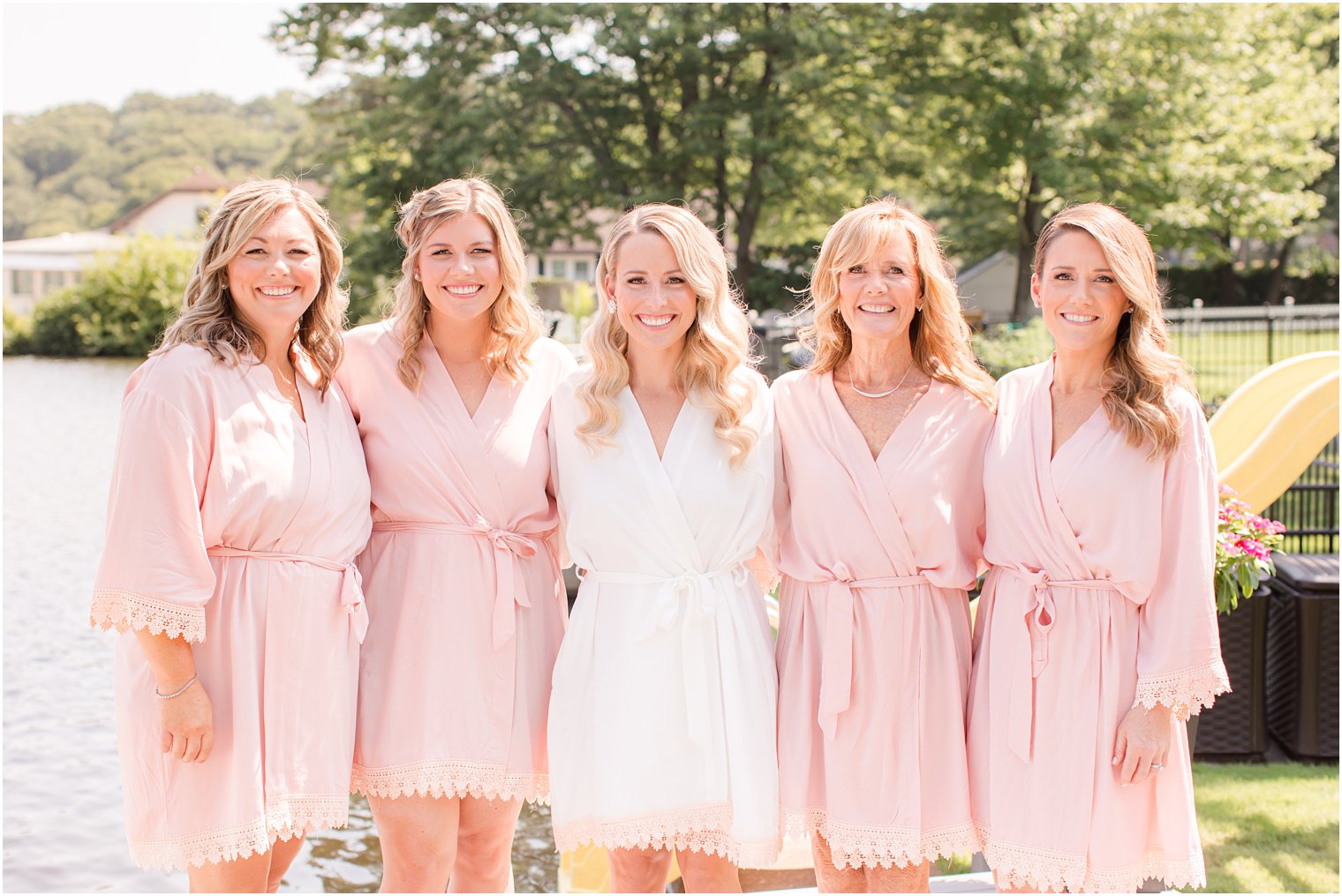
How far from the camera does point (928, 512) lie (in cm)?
329

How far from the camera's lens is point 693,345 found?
343cm

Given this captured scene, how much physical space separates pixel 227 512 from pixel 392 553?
1.75ft

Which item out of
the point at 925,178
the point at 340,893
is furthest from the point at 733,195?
the point at 340,893

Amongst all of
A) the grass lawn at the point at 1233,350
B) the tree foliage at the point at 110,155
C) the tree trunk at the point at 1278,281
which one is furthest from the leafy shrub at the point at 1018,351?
the tree foliage at the point at 110,155

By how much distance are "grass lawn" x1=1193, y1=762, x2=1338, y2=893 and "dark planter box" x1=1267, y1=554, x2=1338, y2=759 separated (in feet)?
0.55

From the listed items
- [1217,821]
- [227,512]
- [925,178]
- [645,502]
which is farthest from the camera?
[925,178]

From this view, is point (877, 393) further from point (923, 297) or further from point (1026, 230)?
point (1026, 230)

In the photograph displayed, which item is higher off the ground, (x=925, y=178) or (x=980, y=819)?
(x=925, y=178)

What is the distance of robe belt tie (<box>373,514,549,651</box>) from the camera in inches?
134

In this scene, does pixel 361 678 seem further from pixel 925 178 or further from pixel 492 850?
pixel 925 178

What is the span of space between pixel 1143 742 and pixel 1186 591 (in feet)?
1.38

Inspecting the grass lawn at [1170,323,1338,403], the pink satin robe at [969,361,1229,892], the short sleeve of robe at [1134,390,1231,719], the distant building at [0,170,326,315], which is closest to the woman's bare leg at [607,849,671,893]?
the pink satin robe at [969,361,1229,892]

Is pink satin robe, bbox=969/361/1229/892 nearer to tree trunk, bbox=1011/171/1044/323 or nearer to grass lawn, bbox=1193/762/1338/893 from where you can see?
grass lawn, bbox=1193/762/1338/893

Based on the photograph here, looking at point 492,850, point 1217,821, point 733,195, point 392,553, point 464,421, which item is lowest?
point 1217,821
